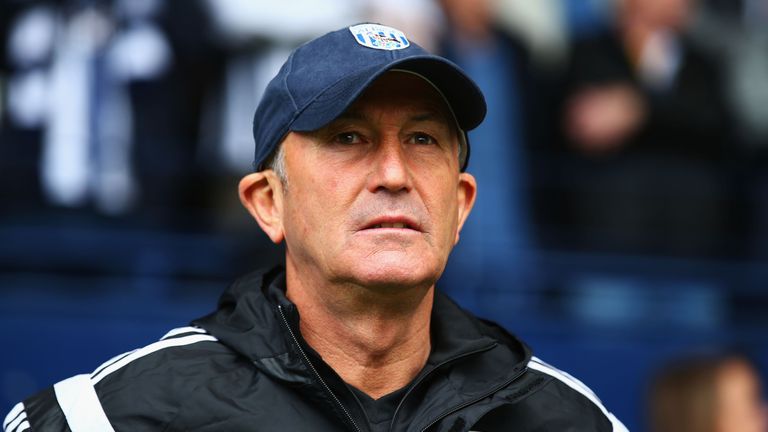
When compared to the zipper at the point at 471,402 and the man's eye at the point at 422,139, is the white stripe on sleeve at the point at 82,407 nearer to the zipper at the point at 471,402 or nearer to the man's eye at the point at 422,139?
the zipper at the point at 471,402

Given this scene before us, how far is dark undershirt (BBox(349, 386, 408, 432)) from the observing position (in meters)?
2.13

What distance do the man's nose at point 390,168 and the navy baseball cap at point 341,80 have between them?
4.6 inches

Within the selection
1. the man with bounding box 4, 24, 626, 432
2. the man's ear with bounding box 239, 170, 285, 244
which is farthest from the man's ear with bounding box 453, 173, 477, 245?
the man's ear with bounding box 239, 170, 285, 244

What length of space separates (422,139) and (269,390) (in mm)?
515

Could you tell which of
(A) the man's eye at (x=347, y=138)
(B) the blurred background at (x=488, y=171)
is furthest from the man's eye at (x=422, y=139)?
(B) the blurred background at (x=488, y=171)

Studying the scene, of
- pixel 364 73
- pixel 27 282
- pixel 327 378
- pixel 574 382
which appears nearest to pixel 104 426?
pixel 327 378

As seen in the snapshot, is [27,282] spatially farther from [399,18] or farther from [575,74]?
[575,74]

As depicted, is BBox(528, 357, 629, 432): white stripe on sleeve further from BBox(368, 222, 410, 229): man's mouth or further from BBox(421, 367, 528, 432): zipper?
BBox(368, 222, 410, 229): man's mouth

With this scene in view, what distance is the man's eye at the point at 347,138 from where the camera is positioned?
6.99ft

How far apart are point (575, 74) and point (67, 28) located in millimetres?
2328

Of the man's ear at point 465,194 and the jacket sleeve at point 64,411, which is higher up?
the man's ear at point 465,194

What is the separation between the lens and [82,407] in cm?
203

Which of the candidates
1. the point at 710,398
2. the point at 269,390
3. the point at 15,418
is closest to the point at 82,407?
the point at 15,418

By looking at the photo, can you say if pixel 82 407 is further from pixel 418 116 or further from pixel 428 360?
pixel 418 116
